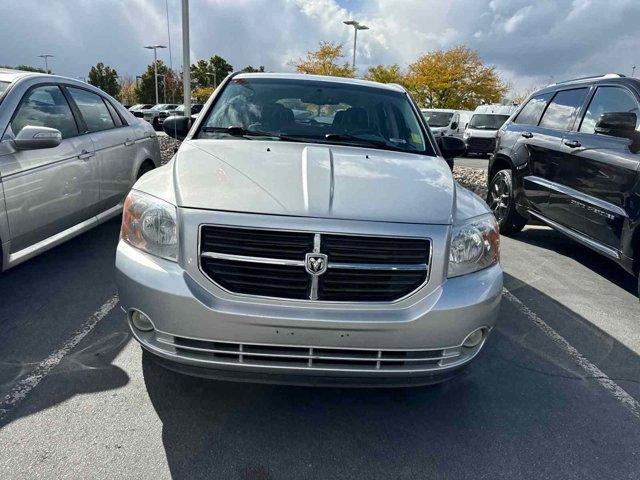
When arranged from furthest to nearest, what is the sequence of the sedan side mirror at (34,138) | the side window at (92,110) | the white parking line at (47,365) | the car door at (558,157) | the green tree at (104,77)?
the green tree at (104,77)
the car door at (558,157)
the side window at (92,110)
the sedan side mirror at (34,138)
the white parking line at (47,365)

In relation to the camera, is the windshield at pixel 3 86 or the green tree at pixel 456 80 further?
the green tree at pixel 456 80

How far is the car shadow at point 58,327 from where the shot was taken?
2.77 m

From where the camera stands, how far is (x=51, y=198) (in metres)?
4.02

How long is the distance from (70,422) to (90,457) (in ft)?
1.03

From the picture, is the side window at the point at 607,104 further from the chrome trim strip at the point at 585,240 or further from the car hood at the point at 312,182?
the car hood at the point at 312,182

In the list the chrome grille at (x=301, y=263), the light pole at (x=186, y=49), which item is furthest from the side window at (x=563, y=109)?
the light pole at (x=186, y=49)

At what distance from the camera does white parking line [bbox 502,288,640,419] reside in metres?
2.93

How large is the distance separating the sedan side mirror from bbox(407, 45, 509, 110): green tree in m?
37.6

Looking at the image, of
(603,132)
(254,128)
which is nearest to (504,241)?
(603,132)

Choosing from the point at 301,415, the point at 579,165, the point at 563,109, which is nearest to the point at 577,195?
the point at 579,165

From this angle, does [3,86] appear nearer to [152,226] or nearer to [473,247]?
[152,226]

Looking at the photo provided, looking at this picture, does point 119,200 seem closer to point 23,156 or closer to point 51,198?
point 51,198

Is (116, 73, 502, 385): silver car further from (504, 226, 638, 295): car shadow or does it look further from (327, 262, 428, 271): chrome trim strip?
(504, 226, 638, 295): car shadow

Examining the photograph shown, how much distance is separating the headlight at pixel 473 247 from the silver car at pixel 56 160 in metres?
3.04
